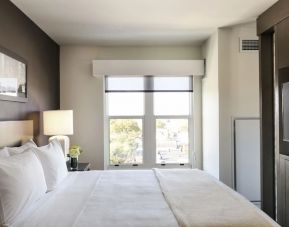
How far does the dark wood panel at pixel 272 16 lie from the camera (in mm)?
2964

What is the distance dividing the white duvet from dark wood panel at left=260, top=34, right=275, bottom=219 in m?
1.00

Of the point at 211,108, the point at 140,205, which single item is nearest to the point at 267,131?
the point at 211,108

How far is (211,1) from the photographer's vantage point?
10.1 ft

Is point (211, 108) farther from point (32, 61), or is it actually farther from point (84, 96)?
point (32, 61)

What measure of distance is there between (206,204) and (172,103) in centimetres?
304

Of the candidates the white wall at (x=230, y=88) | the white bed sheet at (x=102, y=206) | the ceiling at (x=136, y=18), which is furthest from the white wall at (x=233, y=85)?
the white bed sheet at (x=102, y=206)

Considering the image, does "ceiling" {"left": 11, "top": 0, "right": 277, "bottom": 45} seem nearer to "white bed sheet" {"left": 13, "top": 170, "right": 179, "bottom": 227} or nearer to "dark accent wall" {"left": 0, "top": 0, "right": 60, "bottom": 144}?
"dark accent wall" {"left": 0, "top": 0, "right": 60, "bottom": 144}

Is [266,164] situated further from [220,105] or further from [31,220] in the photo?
[31,220]

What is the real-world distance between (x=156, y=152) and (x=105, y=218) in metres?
3.22

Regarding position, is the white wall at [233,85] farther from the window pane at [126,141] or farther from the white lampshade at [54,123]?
the white lampshade at [54,123]

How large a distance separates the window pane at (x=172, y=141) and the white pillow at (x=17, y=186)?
299 centimetres

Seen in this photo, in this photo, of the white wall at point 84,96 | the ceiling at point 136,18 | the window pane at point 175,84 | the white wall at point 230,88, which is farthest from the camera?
the window pane at point 175,84

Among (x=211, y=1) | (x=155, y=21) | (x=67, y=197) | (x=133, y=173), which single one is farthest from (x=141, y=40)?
(x=67, y=197)

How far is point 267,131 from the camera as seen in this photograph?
352cm
